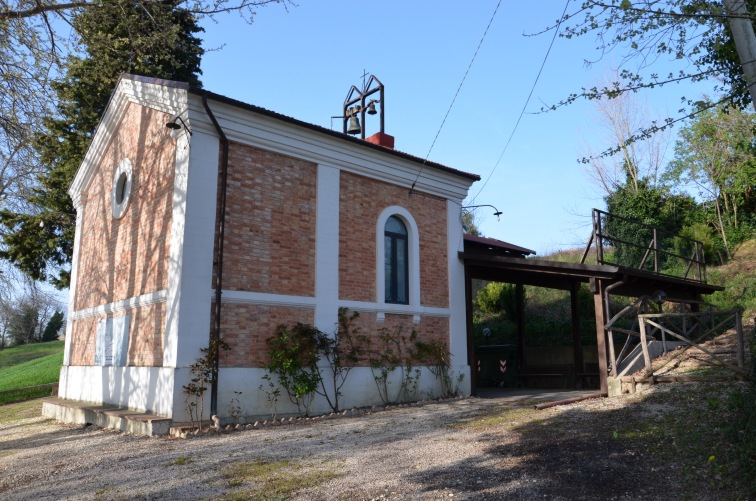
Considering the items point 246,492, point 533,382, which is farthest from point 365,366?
point 533,382

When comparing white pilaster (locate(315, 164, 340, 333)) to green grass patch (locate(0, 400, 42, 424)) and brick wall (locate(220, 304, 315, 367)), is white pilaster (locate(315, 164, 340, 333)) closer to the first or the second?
brick wall (locate(220, 304, 315, 367))

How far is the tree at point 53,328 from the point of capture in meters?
53.7

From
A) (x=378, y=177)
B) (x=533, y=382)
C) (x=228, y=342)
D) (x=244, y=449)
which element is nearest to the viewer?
(x=244, y=449)

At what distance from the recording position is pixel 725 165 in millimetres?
23750

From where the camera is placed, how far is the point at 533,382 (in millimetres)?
16984

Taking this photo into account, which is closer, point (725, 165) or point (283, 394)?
point (283, 394)

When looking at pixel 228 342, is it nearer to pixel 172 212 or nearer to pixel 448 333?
pixel 172 212

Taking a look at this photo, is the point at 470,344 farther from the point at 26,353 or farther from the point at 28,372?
the point at 26,353

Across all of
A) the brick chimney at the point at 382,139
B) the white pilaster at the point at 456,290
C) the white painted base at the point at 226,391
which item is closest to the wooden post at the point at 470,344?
the white pilaster at the point at 456,290

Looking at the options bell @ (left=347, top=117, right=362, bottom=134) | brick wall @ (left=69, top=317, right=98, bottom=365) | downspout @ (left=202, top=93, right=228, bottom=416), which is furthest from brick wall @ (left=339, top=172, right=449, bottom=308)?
brick wall @ (left=69, top=317, right=98, bottom=365)

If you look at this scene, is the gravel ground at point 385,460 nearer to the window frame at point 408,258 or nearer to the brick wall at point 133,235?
the brick wall at point 133,235

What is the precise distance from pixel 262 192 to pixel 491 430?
581 centimetres

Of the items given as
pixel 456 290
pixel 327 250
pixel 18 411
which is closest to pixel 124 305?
pixel 327 250

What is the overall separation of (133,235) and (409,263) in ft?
19.1
